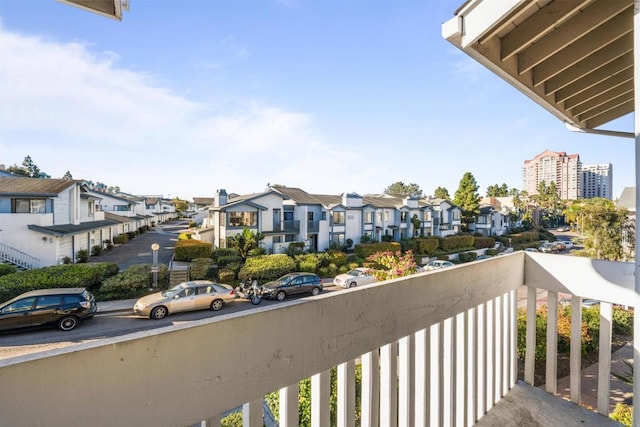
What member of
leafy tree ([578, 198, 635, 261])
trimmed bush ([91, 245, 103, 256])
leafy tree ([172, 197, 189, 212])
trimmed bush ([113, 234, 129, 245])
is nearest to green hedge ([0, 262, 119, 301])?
trimmed bush ([91, 245, 103, 256])

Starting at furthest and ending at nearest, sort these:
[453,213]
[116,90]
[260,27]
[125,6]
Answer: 1. [453,213]
2. [116,90]
3. [260,27]
4. [125,6]

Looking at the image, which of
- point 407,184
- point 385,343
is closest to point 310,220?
point 385,343

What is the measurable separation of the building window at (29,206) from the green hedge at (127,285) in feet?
22.7

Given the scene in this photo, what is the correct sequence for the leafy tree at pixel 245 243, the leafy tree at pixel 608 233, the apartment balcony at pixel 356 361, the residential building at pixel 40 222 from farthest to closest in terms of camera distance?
the leafy tree at pixel 245 243 < the residential building at pixel 40 222 < the leafy tree at pixel 608 233 < the apartment balcony at pixel 356 361

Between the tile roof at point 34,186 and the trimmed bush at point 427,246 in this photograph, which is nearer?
the tile roof at point 34,186

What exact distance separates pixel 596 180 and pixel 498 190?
19068 mm

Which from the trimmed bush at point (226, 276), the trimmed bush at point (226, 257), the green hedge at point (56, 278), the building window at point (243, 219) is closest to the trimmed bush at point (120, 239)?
the building window at point (243, 219)

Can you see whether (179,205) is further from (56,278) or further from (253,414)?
(253,414)

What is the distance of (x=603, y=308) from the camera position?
1.90 m

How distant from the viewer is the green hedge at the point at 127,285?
452 inches

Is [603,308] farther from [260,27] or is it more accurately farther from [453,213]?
[453,213]

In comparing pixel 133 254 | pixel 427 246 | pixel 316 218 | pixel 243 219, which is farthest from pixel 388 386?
pixel 427 246

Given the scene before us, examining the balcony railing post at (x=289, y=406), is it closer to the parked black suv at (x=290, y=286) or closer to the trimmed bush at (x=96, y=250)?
the parked black suv at (x=290, y=286)

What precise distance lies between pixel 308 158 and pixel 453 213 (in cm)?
1801
